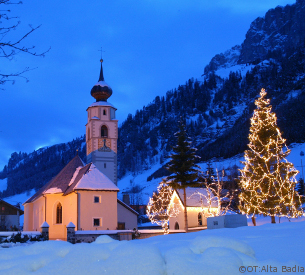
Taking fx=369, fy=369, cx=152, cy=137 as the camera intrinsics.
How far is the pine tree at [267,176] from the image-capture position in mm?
24828

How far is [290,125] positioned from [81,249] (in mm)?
120846

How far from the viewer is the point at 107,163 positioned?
1929 inches

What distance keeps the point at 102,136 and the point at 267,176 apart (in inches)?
1119

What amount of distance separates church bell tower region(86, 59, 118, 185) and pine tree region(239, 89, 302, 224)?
944 inches

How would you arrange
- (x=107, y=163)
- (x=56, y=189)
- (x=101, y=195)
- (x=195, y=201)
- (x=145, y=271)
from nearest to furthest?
(x=145, y=271), (x=101, y=195), (x=56, y=189), (x=195, y=201), (x=107, y=163)

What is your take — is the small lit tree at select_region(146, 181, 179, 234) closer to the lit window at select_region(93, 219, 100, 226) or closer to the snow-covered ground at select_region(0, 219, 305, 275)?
the lit window at select_region(93, 219, 100, 226)

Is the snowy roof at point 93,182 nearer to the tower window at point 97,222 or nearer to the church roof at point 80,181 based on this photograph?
the church roof at point 80,181

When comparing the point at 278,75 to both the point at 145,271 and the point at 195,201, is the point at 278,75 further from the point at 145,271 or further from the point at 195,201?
the point at 145,271

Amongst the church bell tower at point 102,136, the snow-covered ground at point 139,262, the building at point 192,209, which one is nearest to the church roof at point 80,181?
the church bell tower at point 102,136

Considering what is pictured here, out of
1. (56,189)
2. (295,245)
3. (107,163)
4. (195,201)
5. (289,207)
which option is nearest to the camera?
(295,245)

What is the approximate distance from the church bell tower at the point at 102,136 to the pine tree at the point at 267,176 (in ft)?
78.7

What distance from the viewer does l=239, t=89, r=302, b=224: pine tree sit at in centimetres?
2483

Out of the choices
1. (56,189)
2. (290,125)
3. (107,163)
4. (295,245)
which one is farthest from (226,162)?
(295,245)

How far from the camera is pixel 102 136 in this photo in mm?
49719
